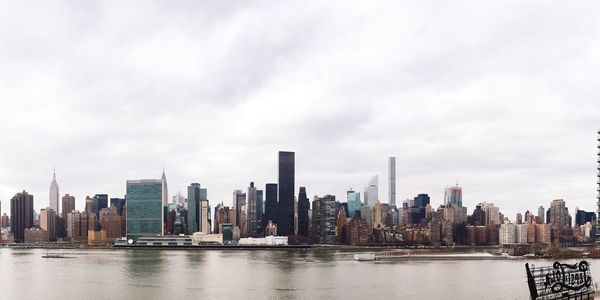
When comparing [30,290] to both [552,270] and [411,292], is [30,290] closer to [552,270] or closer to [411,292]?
[411,292]

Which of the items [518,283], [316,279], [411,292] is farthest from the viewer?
[316,279]

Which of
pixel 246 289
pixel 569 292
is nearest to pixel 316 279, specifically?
pixel 246 289

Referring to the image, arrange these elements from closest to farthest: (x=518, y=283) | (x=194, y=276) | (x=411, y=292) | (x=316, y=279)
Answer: (x=411, y=292) < (x=518, y=283) < (x=316, y=279) < (x=194, y=276)

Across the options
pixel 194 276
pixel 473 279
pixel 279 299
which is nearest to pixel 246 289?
pixel 279 299

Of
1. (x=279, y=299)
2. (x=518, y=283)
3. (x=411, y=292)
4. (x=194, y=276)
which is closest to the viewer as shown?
(x=279, y=299)

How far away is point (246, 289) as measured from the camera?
73.9 metres

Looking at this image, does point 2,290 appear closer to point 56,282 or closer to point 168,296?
point 56,282

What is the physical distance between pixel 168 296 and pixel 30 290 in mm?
21479

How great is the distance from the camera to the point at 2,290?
75.1 metres

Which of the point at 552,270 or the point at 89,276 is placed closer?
the point at 552,270

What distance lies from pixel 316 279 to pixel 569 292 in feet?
147

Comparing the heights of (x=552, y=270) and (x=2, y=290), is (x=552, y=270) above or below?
above

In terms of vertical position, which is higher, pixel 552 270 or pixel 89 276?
pixel 552 270

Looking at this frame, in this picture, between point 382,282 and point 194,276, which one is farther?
point 194,276
